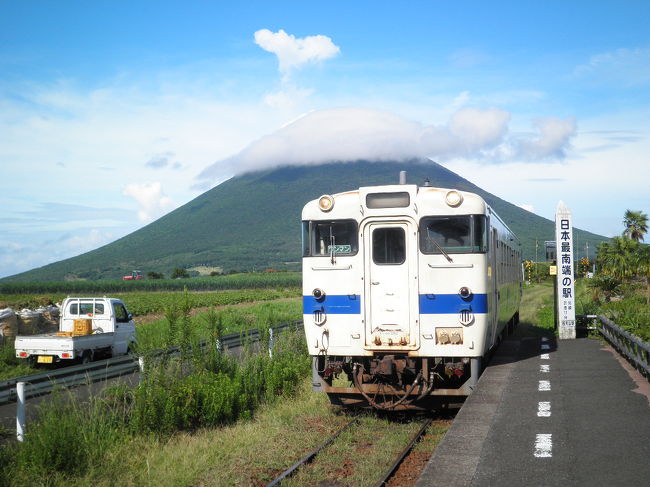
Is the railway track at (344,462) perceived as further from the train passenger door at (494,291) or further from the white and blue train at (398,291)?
the train passenger door at (494,291)

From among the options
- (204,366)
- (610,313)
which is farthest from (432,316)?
(610,313)

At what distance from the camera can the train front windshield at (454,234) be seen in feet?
34.3

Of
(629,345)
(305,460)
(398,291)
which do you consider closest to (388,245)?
(398,291)

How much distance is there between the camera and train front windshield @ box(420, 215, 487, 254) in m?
10.5

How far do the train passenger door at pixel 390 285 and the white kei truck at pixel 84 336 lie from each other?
406 inches

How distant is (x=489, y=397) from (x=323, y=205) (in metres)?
3.79

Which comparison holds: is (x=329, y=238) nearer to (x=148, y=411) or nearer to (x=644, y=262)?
(x=148, y=411)

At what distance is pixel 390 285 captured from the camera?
10.7m

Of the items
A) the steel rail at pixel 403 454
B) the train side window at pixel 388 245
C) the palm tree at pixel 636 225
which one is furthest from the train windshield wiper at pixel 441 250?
the palm tree at pixel 636 225

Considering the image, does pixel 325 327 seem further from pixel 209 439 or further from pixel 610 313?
pixel 610 313

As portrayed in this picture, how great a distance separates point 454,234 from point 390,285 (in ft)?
4.04

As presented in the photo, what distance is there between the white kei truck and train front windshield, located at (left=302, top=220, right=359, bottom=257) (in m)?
9.58

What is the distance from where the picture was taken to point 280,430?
10641 millimetres

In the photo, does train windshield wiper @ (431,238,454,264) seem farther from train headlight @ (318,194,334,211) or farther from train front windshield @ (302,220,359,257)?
train headlight @ (318,194,334,211)
